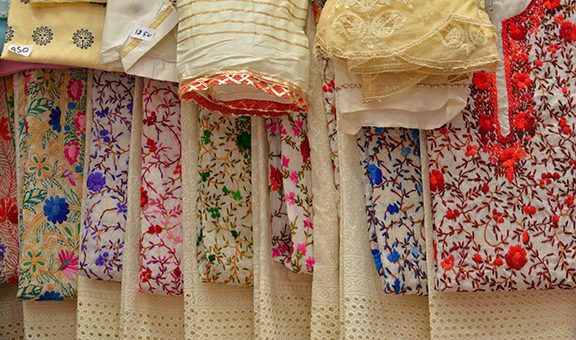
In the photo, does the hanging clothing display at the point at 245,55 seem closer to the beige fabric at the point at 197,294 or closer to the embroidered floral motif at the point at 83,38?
the beige fabric at the point at 197,294

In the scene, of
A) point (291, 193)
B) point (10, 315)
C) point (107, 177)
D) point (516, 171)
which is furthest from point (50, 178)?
point (516, 171)

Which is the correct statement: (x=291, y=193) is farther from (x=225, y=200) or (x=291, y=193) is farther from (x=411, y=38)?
(x=411, y=38)

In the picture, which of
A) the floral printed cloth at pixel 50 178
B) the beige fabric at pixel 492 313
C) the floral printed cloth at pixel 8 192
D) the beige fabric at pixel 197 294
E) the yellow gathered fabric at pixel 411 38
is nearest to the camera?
the yellow gathered fabric at pixel 411 38

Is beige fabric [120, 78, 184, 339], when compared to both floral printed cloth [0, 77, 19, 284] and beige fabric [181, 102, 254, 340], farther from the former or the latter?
floral printed cloth [0, 77, 19, 284]

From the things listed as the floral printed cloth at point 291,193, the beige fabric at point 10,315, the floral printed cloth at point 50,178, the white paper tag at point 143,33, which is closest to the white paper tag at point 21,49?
the floral printed cloth at point 50,178

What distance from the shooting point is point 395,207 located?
1.82 meters

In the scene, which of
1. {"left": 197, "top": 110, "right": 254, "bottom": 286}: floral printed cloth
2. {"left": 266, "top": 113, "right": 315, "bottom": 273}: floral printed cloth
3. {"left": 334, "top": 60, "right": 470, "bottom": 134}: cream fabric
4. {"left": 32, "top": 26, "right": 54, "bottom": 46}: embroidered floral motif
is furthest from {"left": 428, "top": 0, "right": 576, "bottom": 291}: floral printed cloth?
{"left": 32, "top": 26, "right": 54, "bottom": 46}: embroidered floral motif

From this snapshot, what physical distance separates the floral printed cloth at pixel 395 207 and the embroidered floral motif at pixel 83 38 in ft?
2.14

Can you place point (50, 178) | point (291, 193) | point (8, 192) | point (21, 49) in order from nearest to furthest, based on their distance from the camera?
point (291, 193) → point (21, 49) → point (50, 178) → point (8, 192)

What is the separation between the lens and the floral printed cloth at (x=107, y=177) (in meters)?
2.10

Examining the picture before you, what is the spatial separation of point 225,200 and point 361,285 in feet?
1.25

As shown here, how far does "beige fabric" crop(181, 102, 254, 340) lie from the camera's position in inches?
79.4

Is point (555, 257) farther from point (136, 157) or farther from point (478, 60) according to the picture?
point (136, 157)

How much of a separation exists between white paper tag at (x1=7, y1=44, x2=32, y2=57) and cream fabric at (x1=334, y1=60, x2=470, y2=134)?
2.34 feet
